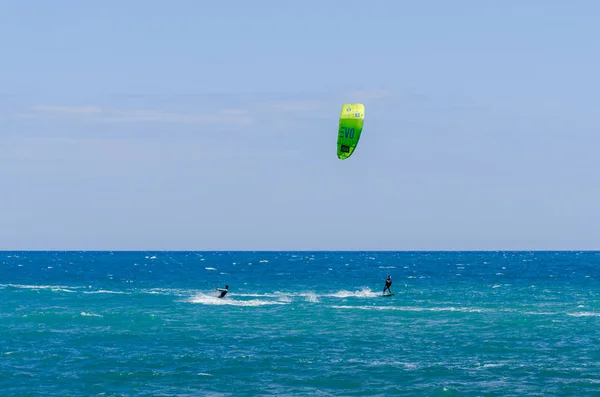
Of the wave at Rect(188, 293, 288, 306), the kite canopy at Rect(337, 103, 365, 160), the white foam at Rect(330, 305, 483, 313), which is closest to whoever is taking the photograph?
the kite canopy at Rect(337, 103, 365, 160)

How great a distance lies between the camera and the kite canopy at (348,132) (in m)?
49.2

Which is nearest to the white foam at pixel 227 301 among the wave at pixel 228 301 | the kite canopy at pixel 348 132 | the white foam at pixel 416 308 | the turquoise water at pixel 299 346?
the wave at pixel 228 301

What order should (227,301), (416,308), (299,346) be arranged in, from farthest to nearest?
(227,301) < (416,308) < (299,346)

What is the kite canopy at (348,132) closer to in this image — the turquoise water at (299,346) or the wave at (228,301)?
the turquoise water at (299,346)

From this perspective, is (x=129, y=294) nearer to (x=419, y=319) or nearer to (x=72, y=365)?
(x=419, y=319)

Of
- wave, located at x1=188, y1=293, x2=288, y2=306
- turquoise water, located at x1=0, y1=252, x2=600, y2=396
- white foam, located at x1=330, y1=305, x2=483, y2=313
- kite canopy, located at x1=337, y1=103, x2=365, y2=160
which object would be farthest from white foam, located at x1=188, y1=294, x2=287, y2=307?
kite canopy, located at x1=337, y1=103, x2=365, y2=160

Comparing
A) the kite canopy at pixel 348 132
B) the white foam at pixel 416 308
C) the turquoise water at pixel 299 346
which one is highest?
the kite canopy at pixel 348 132

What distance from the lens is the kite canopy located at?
49.2m

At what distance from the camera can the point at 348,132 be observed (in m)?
49.2

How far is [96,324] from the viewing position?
5753cm

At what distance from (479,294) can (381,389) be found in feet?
175

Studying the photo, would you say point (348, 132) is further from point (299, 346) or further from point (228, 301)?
point (228, 301)

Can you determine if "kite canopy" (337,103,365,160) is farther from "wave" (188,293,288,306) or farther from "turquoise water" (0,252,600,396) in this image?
"wave" (188,293,288,306)

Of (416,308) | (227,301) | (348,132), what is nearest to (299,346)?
(348,132)
